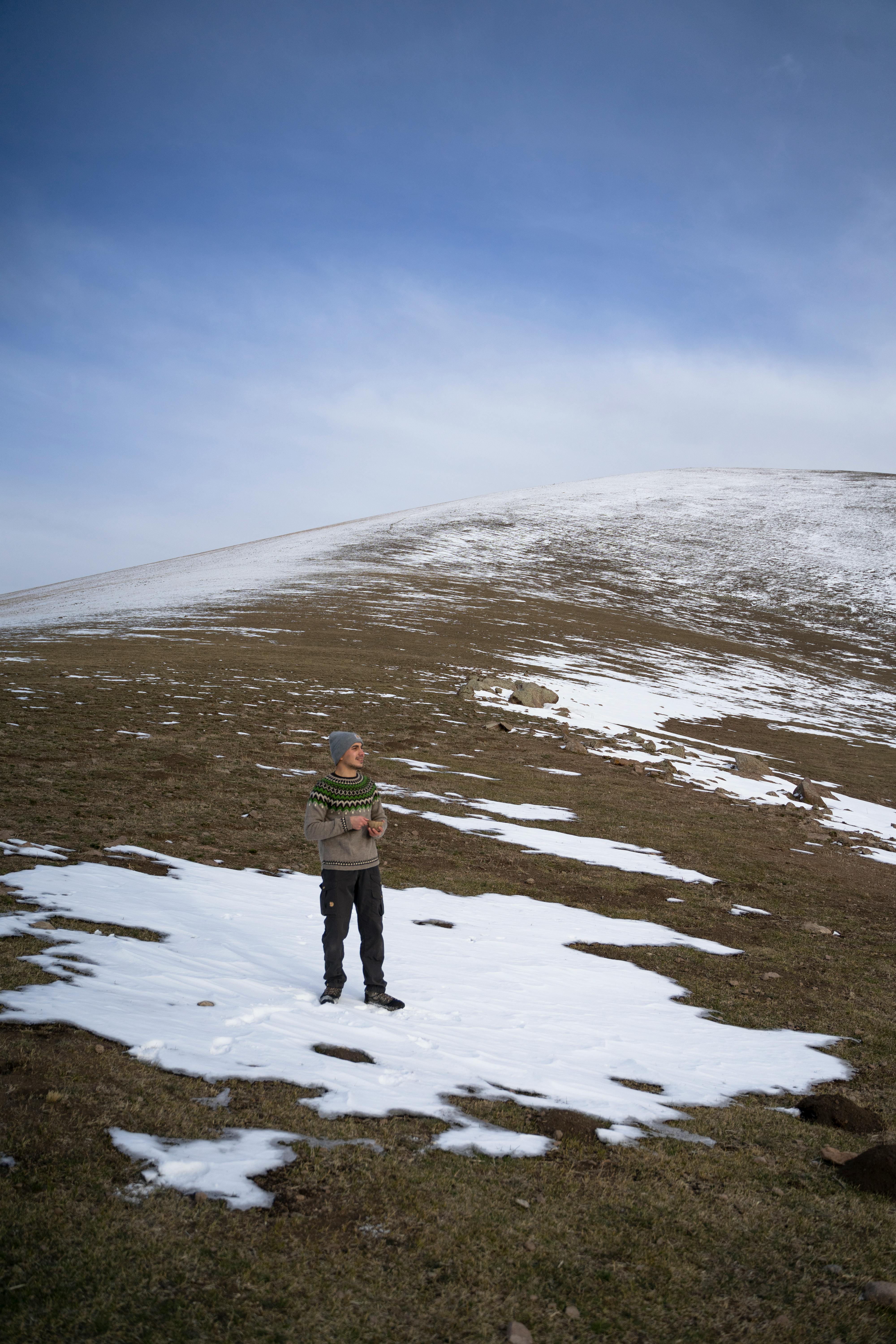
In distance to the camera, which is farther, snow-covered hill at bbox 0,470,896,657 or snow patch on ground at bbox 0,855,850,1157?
snow-covered hill at bbox 0,470,896,657

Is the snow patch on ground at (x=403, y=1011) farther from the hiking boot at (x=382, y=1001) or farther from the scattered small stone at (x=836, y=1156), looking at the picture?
the scattered small stone at (x=836, y=1156)

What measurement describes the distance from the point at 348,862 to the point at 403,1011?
4.47ft

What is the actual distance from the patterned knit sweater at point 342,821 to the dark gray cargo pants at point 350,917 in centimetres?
10

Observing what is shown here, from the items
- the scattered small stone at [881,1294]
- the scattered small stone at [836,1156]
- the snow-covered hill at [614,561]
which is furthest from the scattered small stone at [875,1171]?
the snow-covered hill at [614,561]

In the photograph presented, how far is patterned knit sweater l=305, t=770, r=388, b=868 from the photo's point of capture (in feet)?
21.9

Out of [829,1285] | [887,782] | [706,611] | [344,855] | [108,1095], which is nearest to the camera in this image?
[829,1285]

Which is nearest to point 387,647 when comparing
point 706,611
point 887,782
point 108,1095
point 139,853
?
point 887,782

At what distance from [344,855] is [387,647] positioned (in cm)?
2733

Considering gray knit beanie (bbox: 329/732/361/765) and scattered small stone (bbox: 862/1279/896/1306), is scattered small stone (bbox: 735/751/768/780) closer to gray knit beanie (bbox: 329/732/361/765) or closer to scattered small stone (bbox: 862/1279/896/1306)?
gray knit beanie (bbox: 329/732/361/765)

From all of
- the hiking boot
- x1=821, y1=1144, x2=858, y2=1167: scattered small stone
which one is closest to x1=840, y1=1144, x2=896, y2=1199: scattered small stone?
x1=821, y1=1144, x2=858, y2=1167: scattered small stone

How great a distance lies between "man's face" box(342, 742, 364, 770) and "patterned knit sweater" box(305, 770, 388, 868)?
0.40 ft

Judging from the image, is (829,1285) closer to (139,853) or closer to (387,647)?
(139,853)

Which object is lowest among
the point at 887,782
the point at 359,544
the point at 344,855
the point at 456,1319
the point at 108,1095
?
the point at 887,782

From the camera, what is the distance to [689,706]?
105 ft
